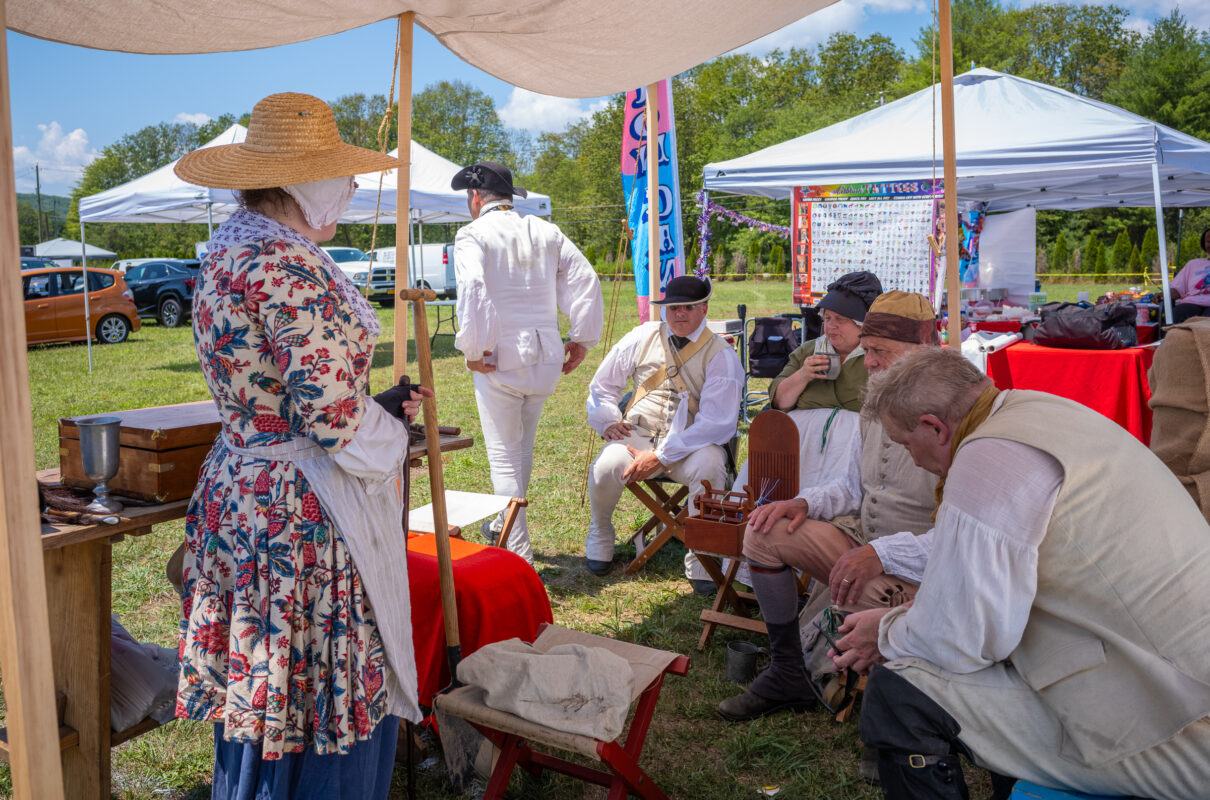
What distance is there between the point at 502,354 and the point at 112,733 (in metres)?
2.23

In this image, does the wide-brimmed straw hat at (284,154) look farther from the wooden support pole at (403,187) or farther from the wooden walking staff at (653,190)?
the wooden walking staff at (653,190)

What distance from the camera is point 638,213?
538 centimetres

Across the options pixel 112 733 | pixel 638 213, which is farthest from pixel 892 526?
pixel 638 213

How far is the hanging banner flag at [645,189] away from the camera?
5.30 meters

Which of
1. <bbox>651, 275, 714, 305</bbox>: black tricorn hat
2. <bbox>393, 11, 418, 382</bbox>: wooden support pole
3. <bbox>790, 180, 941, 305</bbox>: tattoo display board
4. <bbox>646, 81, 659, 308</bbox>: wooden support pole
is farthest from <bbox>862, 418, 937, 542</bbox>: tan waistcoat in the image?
<bbox>790, 180, 941, 305</bbox>: tattoo display board

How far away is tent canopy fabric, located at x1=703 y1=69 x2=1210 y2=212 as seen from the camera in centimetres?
586

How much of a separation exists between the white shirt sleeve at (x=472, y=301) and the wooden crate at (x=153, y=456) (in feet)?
5.81

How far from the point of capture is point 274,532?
1.81m

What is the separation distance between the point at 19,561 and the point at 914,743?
5.33 ft

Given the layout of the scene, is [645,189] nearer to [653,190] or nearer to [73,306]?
[653,190]

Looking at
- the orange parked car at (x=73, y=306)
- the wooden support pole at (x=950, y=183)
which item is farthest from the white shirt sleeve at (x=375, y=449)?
the orange parked car at (x=73, y=306)

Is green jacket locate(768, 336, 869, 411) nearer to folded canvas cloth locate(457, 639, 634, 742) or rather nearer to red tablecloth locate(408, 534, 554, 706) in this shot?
red tablecloth locate(408, 534, 554, 706)

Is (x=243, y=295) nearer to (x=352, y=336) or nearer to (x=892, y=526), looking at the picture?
(x=352, y=336)

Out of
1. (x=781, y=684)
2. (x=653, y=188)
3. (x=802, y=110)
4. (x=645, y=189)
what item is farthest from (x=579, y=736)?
(x=802, y=110)
